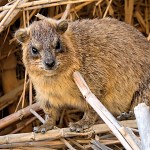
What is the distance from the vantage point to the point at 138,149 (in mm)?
3779

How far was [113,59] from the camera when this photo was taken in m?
5.14

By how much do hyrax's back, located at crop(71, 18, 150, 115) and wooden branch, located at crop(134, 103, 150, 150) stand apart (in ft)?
4.08

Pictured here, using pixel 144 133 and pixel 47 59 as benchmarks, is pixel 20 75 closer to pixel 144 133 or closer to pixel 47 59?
pixel 47 59

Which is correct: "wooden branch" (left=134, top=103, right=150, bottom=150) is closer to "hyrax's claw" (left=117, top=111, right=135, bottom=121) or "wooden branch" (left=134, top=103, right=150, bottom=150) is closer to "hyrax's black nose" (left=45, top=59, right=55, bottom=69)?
"hyrax's black nose" (left=45, top=59, right=55, bottom=69)

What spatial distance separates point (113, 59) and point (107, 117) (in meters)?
1.02

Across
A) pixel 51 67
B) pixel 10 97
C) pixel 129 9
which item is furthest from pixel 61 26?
pixel 129 9

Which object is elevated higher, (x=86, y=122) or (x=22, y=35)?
(x=22, y=35)

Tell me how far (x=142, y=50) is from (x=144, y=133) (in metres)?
1.84

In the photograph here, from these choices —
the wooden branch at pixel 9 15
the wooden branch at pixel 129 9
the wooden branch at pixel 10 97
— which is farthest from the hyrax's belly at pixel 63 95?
the wooden branch at pixel 129 9

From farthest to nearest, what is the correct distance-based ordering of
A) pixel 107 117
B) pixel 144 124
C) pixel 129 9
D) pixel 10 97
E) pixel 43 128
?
1. pixel 129 9
2. pixel 10 97
3. pixel 43 128
4. pixel 107 117
5. pixel 144 124

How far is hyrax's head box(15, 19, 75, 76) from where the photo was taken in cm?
452

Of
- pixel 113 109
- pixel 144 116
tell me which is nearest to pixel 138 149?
pixel 144 116

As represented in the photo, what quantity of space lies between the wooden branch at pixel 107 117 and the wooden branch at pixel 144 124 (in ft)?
0.71

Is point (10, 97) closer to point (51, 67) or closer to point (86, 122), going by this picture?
point (86, 122)
